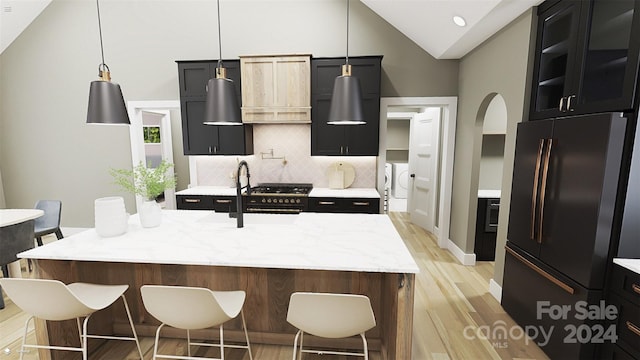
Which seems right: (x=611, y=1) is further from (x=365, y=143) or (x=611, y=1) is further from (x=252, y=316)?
(x=252, y=316)

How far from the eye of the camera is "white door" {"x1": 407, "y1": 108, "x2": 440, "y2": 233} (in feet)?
15.9

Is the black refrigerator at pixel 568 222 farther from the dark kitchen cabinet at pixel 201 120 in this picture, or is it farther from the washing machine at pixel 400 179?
the washing machine at pixel 400 179

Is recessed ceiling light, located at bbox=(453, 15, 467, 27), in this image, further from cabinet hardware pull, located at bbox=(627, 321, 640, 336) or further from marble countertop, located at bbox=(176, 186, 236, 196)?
marble countertop, located at bbox=(176, 186, 236, 196)

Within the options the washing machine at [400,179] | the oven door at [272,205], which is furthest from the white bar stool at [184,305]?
the washing machine at [400,179]

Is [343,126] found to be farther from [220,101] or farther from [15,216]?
[15,216]

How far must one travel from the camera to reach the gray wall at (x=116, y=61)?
4.11 m

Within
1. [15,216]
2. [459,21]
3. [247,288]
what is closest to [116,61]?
[15,216]

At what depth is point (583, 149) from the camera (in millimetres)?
1842

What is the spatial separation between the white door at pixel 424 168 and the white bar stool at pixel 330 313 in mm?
3828

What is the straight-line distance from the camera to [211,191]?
424 cm

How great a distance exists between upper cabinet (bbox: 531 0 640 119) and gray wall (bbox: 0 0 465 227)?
171cm

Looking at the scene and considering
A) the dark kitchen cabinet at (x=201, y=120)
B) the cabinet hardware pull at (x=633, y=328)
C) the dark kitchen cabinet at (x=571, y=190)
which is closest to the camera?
the cabinet hardware pull at (x=633, y=328)

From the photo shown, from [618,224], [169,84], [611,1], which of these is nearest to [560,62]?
[611,1]

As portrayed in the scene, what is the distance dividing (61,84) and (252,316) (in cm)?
488
